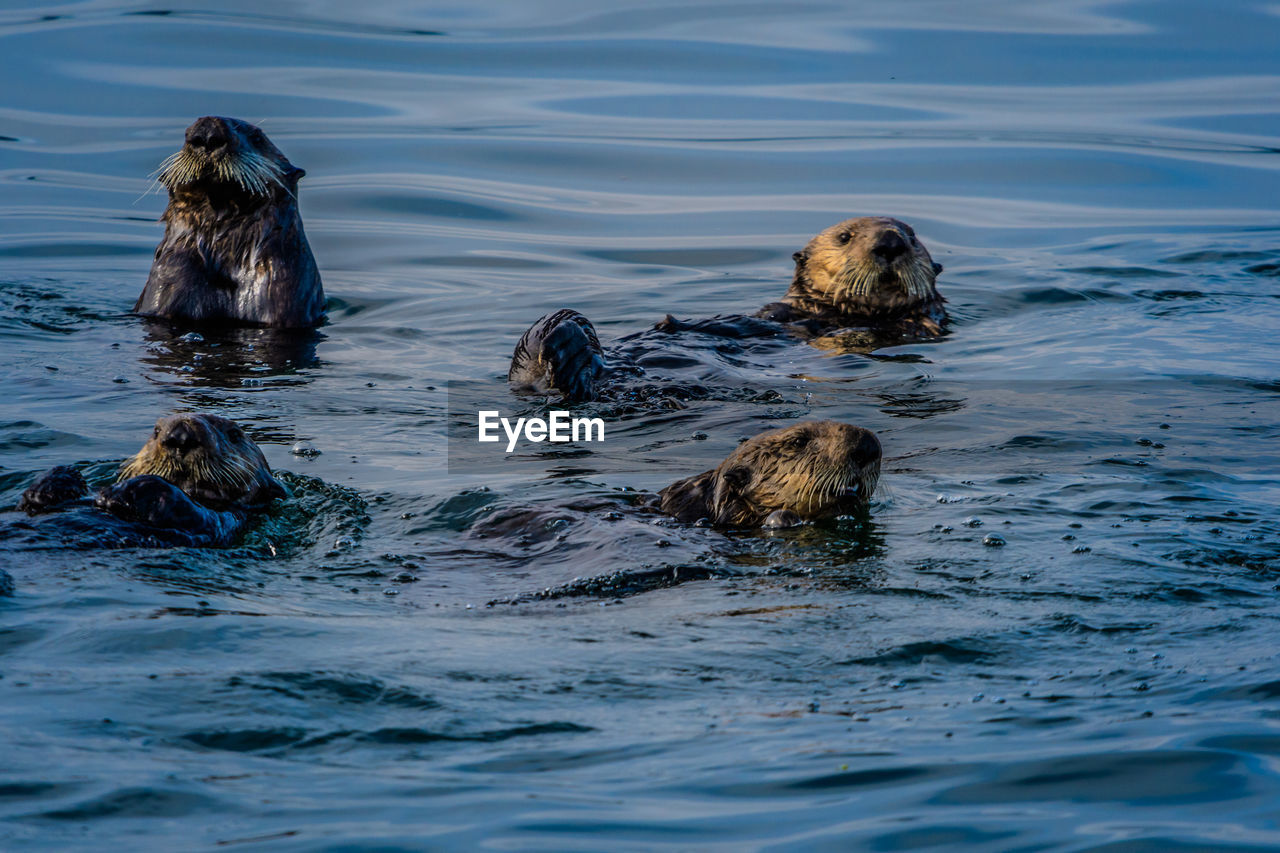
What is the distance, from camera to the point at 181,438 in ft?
18.5

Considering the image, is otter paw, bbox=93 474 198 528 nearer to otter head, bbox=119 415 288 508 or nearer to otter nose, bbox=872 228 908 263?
otter head, bbox=119 415 288 508

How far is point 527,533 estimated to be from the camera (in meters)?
5.63

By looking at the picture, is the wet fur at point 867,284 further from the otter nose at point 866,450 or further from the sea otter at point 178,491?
the sea otter at point 178,491

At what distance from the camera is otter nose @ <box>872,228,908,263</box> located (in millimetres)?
9547

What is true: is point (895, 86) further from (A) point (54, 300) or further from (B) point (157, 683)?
(B) point (157, 683)

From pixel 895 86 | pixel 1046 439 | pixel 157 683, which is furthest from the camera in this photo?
pixel 895 86

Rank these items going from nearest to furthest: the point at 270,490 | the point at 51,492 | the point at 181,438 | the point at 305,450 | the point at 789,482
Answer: the point at 51,492
the point at 181,438
the point at 789,482
the point at 270,490
the point at 305,450

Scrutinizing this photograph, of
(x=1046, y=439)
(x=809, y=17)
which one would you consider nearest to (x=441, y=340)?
(x=1046, y=439)

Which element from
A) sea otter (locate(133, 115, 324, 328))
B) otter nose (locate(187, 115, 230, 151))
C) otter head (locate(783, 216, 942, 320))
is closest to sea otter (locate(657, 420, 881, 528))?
otter head (locate(783, 216, 942, 320))

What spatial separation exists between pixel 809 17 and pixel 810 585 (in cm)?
1610
